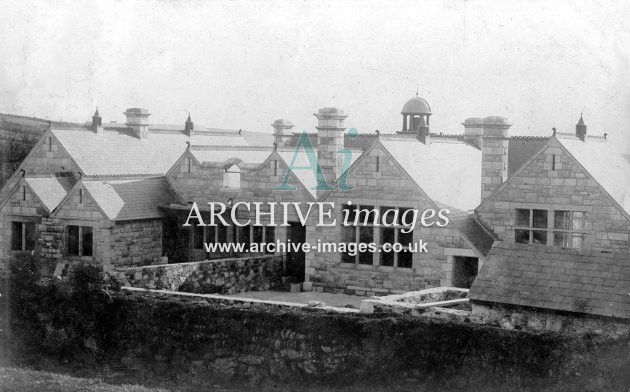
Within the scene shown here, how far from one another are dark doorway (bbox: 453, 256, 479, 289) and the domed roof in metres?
15.4

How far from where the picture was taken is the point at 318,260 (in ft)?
86.4

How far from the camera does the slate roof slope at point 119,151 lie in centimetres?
3312

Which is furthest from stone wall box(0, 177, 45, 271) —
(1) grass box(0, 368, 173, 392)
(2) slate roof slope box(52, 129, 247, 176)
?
(1) grass box(0, 368, 173, 392)

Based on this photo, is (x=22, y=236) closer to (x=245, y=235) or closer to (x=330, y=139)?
(x=245, y=235)

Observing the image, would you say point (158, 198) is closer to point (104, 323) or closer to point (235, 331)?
point (104, 323)

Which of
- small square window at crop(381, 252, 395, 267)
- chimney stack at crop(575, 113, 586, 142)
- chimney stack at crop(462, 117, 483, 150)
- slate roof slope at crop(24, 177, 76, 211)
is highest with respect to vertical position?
chimney stack at crop(462, 117, 483, 150)

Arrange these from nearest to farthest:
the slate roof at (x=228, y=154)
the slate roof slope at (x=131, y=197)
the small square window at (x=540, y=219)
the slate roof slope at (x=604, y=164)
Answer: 1. the slate roof slope at (x=604, y=164)
2. the small square window at (x=540, y=219)
3. the slate roof slope at (x=131, y=197)
4. the slate roof at (x=228, y=154)

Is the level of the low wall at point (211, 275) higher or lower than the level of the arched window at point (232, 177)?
lower

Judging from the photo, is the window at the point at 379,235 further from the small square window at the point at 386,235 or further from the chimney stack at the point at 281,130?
the chimney stack at the point at 281,130

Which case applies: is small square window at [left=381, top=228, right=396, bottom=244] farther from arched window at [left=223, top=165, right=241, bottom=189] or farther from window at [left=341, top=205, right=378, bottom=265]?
arched window at [left=223, top=165, right=241, bottom=189]

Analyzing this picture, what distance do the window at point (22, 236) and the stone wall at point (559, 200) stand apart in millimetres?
14105

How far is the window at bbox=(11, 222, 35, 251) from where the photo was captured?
2936cm

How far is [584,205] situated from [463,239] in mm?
3077

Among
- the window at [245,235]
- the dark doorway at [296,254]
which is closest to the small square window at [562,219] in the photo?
the dark doorway at [296,254]
